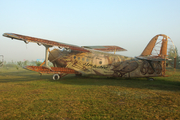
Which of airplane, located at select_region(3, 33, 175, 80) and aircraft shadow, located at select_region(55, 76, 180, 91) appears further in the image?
airplane, located at select_region(3, 33, 175, 80)

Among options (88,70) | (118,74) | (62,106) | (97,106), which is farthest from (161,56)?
(62,106)

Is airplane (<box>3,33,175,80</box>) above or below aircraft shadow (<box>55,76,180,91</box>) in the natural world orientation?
above

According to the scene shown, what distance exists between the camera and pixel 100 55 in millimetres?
17859

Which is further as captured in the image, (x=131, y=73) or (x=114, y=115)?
(x=131, y=73)

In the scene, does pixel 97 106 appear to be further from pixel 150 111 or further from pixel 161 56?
pixel 161 56

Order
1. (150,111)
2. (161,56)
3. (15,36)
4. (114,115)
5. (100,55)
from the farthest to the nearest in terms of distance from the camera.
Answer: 1. (100,55)
2. (161,56)
3. (15,36)
4. (150,111)
5. (114,115)

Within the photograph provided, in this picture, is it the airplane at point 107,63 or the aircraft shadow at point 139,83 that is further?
the airplane at point 107,63

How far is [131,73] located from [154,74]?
2842mm

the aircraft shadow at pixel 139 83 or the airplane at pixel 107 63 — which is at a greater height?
the airplane at pixel 107 63

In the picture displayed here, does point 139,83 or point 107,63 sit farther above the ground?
point 107,63

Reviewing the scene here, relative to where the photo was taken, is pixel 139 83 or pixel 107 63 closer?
pixel 139 83

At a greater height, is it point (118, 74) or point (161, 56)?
point (161, 56)

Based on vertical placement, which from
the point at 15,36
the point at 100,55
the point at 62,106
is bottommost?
the point at 62,106

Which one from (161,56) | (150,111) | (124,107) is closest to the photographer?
(150,111)
